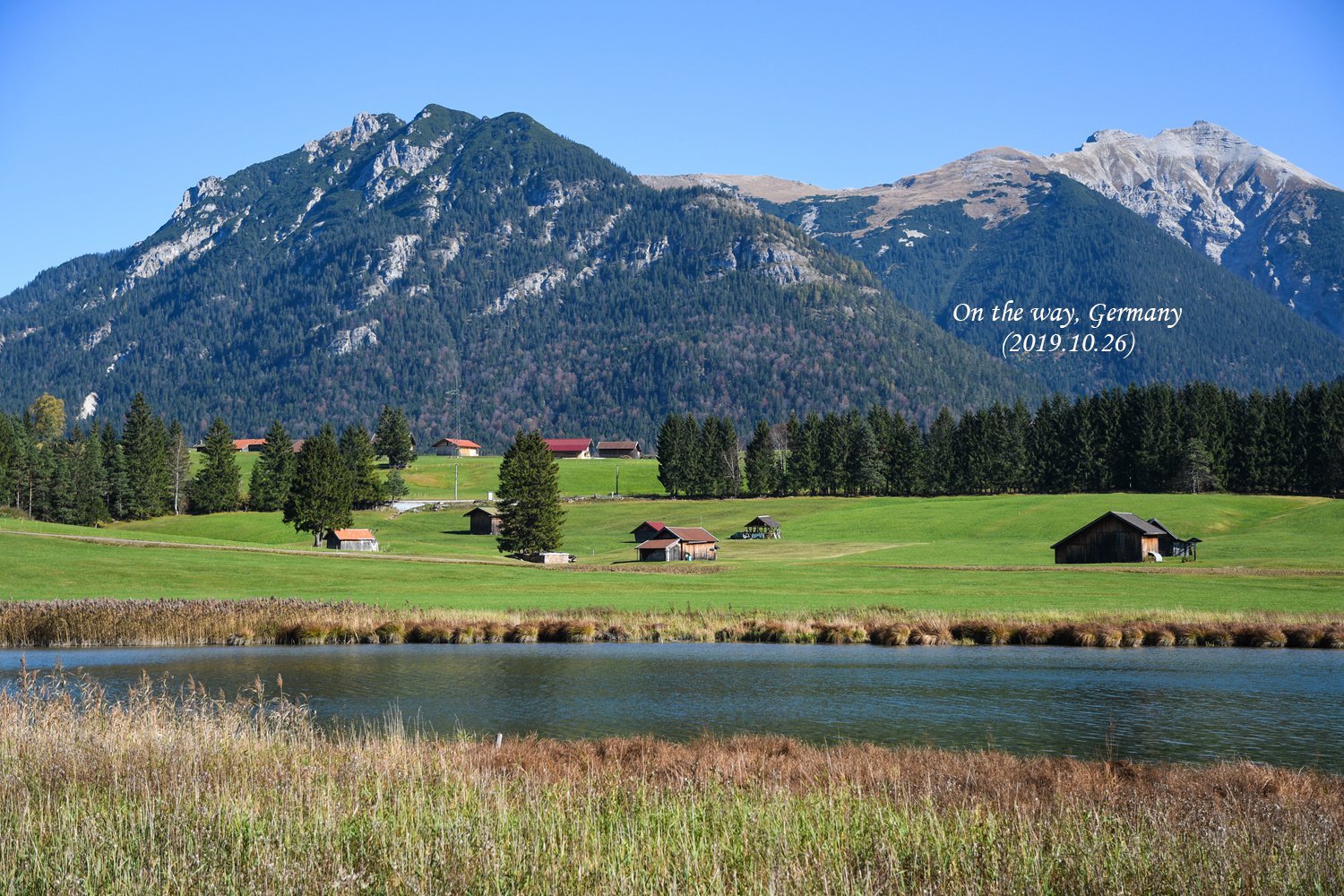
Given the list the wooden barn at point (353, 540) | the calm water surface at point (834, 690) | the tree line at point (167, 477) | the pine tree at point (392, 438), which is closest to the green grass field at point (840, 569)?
the wooden barn at point (353, 540)

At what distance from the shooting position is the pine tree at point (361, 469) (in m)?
144

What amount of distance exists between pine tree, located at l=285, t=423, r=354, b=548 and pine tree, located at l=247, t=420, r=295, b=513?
4027 centimetres

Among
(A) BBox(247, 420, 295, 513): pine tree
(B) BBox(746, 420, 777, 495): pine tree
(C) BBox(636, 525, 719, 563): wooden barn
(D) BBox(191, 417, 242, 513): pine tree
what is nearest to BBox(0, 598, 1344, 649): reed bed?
(C) BBox(636, 525, 719, 563): wooden barn

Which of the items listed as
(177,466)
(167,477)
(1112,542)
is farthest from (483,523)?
(1112,542)

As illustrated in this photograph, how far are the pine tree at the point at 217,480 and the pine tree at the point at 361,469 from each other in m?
15.1

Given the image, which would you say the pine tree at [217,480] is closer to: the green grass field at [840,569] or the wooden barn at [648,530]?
the green grass field at [840,569]

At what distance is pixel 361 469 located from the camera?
146 meters

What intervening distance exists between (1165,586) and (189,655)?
173ft

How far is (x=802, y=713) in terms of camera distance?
28250mm

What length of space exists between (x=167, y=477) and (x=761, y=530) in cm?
8014

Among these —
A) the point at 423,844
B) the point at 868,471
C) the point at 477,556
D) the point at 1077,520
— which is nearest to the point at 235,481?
the point at 477,556

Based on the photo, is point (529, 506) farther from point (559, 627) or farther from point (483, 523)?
point (559, 627)

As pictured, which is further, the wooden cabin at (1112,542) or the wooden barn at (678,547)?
the wooden barn at (678,547)

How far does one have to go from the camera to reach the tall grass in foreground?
9.98 metres
